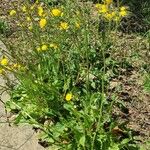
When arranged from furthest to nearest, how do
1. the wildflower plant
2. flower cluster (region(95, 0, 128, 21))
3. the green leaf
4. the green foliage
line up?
the green foliage < flower cluster (region(95, 0, 128, 21)) < the wildflower plant < the green leaf

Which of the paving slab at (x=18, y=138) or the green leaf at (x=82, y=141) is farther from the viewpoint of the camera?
the paving slab at (x=18, y=138)

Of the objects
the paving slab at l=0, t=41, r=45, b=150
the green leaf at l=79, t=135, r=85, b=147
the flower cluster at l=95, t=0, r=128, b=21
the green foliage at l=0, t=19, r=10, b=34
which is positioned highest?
the flower cluster at l=95, t=0, r=128, b=21

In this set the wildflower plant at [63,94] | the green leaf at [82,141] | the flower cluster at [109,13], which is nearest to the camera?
the green leaf at [82,141]

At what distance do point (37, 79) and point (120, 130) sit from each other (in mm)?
984

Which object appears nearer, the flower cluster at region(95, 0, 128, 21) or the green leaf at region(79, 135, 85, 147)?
the green leaf at region(79, 135, 85, 147)

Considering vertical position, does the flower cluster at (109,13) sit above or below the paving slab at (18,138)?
above

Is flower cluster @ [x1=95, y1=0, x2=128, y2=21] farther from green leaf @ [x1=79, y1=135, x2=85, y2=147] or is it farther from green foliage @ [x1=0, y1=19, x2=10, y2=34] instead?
green foliage @ [x1=0, y1=19, x2=10, y2=34]

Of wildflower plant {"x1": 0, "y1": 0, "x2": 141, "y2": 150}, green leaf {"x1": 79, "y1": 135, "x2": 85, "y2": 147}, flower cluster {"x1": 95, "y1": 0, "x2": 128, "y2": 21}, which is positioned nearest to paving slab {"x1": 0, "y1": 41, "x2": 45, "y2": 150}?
wildflower plant {"x1": 0, "y1": 0, "x2": 141, "y2": 150}

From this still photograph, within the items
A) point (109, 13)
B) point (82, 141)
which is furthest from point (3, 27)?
point (82, 141)

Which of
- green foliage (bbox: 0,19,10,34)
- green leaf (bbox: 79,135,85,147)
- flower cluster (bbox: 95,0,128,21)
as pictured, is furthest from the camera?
green foliage (bbox: 0,19,10,34)

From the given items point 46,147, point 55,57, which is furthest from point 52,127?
point 55,57

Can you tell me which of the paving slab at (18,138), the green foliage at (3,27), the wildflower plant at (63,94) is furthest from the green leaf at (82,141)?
the green foliage at (3,27)

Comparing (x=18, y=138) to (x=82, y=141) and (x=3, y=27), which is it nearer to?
(x=82, y=141)

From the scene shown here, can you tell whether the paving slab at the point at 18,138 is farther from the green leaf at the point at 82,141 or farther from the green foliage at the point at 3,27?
the green foliage at the point at 3,27
